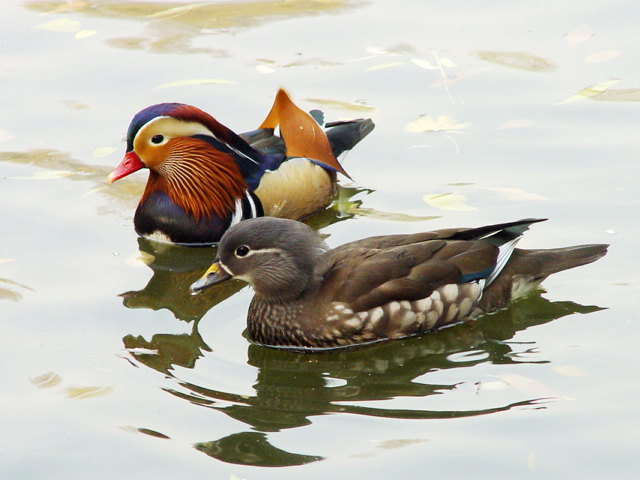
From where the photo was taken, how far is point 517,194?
25.2 feet

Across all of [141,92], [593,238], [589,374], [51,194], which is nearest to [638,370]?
[589,374]

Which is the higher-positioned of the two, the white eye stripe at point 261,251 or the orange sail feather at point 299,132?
the orange sail feather at point 299,132

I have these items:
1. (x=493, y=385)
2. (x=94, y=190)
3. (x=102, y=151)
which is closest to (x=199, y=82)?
(x=102, y=151)

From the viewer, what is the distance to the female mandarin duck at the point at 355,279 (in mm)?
6281

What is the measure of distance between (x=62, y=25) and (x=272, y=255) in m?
4.88

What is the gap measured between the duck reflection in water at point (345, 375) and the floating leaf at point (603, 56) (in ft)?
10.6

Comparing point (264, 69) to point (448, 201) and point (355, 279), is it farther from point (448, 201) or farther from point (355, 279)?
point (355, 279)

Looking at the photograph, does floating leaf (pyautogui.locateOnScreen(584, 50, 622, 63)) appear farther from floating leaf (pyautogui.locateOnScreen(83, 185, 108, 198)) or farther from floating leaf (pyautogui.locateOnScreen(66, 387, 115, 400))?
floating leaf (pyautogui.locateOnScreen(66, 387, 115, 400))

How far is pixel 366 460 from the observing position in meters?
5.19

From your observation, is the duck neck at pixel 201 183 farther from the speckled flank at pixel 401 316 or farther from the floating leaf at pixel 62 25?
the floating leaf at pixel 62 25

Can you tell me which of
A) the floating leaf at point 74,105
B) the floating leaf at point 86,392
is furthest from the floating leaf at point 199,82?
the floating leaf at point 86,392

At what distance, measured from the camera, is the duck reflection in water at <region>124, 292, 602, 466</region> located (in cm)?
550

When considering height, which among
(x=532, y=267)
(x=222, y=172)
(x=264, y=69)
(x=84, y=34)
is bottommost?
(x=532, y=267)

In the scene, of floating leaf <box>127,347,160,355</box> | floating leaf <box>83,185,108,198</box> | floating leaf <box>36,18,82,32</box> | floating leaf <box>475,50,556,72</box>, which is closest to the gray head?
floating leaf <box>127,347,160,355</box>
